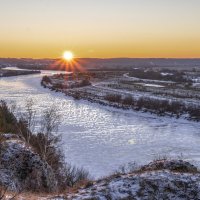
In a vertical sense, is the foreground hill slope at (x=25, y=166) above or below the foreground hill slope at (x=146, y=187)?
below

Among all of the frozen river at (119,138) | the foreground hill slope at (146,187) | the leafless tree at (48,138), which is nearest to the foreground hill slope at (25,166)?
the leafless tree at (48,138)

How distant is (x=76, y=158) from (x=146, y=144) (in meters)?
8.11

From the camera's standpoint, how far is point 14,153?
18.6 metres

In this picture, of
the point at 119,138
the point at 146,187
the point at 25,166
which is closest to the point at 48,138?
the point at 119,138

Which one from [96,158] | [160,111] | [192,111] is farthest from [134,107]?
[96,158]

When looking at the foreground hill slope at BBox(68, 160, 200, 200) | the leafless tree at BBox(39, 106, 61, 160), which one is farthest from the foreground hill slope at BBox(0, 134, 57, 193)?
the foreground hill slope at BBox(68, 160, 200, 200)

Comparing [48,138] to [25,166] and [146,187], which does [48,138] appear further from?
[146,187]

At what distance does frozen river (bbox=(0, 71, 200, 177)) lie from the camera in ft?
102

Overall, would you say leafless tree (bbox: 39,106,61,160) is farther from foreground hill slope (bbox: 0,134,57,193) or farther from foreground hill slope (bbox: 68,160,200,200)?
foreground hill slope (bbox: 68,160,200,200)

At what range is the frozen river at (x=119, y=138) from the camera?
102ft

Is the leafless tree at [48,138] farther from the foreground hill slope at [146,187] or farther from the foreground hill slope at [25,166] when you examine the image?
the foreground hill slope at [146,187]

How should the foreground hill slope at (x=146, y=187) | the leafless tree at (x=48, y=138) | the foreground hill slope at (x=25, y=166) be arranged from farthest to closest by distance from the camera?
the leafless tree at (x=48, y=138) → the foreground hill slope at (x=25, y=166) → the foreground hill slope at (x=146, y=187)

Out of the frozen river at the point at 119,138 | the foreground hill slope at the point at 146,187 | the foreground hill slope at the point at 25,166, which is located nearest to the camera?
the foreground hill slope at the point at 146,187

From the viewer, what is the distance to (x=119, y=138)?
3900cm
